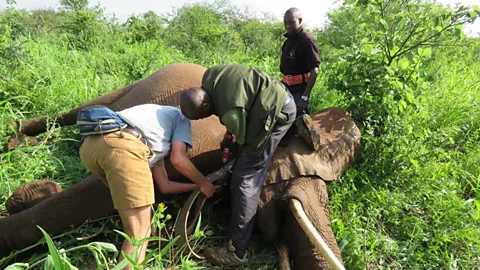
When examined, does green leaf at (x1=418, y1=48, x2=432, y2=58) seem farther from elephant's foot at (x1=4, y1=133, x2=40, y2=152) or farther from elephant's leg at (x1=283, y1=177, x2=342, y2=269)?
elephant's foot at (x1=4, y1=133, x2=40, y2=152)

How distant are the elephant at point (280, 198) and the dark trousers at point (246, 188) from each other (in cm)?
15

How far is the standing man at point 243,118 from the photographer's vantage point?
8.55ft

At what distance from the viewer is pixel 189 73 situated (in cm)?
373

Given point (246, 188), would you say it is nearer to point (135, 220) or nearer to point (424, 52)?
point (135, 220)

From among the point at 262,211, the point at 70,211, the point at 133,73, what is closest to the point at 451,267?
the point at 262,211

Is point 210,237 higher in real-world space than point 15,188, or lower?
lower

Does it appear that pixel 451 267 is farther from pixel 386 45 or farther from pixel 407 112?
pixel 386 45

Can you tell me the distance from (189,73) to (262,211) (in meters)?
1.48

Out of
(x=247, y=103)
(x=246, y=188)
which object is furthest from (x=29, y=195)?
(x=247, y=103)

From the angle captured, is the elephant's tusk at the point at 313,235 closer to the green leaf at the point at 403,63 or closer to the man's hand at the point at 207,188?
the man's hand at the point at 207,188

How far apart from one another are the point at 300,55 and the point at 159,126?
182cm

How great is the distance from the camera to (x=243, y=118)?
8.54 feet

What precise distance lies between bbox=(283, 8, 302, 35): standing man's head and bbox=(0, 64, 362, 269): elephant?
109 centimetres

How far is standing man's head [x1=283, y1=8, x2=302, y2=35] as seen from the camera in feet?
13.0
